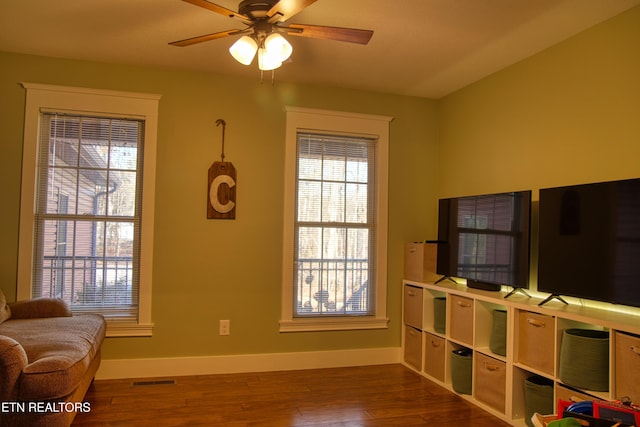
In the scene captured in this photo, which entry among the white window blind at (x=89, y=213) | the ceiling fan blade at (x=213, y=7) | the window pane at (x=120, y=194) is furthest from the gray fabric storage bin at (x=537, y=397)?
the window pane at (x=120, y=194)

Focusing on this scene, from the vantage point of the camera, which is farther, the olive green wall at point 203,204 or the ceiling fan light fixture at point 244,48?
the olive green wall at point 203,204

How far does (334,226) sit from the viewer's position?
4.32 m

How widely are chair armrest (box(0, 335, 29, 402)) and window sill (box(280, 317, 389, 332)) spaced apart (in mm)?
2165

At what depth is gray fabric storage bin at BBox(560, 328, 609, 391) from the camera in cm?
248

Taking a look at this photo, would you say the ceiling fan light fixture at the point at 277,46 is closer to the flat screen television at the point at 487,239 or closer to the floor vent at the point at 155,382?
the flat screen television at the point at 487,239

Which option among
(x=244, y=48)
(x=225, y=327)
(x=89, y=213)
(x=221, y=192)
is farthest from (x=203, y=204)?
(x=244, y=48)

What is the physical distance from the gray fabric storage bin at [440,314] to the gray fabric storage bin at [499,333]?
0.56 metres

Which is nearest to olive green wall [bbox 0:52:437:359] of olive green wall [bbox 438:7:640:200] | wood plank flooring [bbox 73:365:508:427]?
wood plank flooring [bbox 73:365:508:427]

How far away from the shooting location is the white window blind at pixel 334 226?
14.0ft

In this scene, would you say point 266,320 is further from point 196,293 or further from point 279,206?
point 279,206

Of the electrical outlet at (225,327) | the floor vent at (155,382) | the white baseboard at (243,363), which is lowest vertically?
the floor vent at (155,382)

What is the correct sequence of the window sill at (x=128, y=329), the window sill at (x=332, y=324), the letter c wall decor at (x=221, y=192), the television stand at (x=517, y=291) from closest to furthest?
the television stand at (x=517, y=291) < the window sill at (x=128, y=329) < the letter c wall decor at (x=221, y=192) < the window sill at (x=332, y=324)

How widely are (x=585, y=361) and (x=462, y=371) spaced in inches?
44.8

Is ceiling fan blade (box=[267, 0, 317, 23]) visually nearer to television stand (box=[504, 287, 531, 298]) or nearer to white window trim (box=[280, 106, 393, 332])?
white window trim (box=[280, 106, 393, 332])
